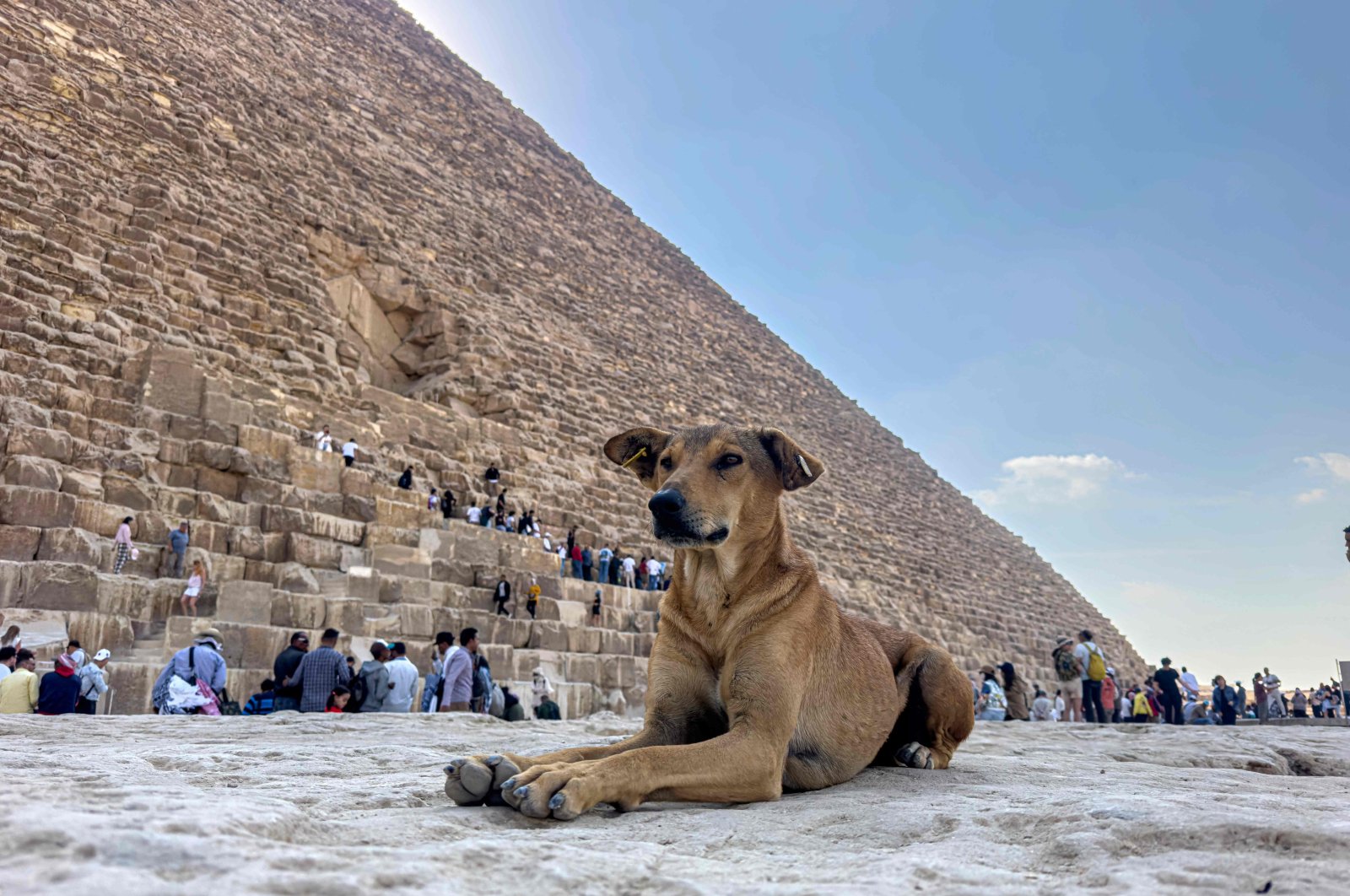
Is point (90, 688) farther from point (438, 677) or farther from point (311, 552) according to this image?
point (311, 552)

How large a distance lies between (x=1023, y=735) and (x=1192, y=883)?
4678mm

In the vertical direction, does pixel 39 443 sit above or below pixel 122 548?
above

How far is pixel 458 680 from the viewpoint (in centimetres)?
666

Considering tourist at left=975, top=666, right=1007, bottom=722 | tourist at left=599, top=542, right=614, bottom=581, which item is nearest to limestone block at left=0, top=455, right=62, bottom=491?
tourist at left=599, top=542, right=614, bottom=581

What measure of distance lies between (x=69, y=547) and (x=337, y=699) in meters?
3.03

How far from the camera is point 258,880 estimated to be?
950 millimetres

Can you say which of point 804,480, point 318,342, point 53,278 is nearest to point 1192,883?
point 804,480

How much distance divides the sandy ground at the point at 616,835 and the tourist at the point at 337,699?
336 cm

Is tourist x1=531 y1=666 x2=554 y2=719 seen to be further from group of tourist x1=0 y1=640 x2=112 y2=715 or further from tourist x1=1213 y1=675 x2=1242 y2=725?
tourist x1=1213 y1=675 x2=1242 y2=725

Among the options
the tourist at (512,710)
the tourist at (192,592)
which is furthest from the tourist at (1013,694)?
the tourist at (192,592)

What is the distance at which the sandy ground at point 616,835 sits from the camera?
1009 mm

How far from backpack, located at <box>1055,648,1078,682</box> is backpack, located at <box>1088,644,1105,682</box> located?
0.67 ft

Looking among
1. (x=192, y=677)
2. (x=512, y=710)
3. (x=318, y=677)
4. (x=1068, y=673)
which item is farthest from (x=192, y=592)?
(x=1068, y=673)

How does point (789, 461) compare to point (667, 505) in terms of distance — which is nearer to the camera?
point (667, 505)
